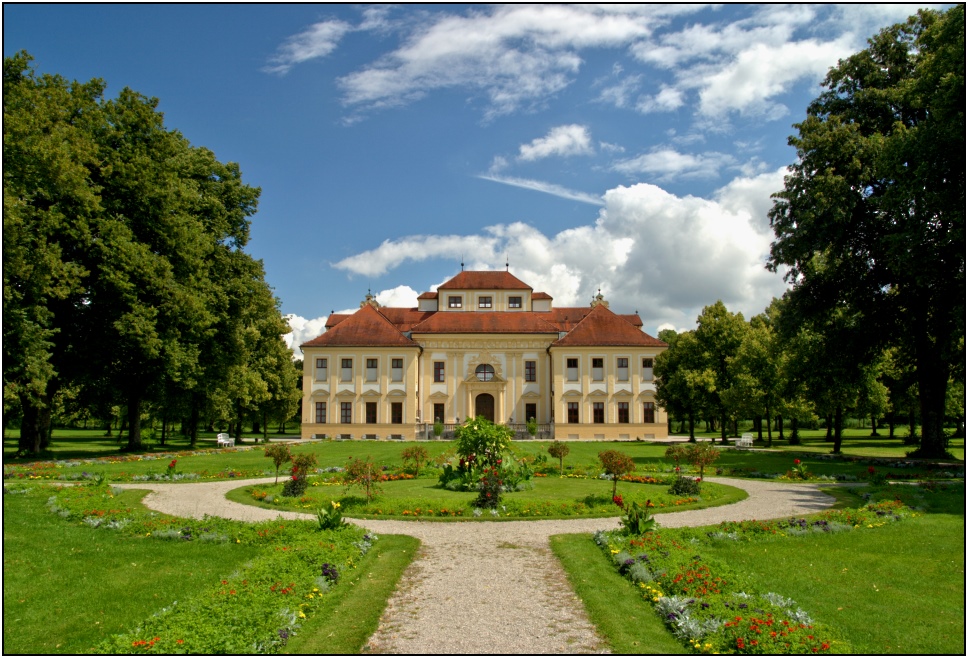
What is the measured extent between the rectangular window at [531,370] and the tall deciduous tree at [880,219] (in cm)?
2671

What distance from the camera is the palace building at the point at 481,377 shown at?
179ft

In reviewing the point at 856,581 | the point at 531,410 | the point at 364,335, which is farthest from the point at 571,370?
the point at 856,581

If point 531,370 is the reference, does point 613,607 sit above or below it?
below

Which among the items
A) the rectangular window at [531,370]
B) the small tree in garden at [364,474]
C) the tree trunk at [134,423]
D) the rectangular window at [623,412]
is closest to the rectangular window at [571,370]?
the rectangular window at [531,370]

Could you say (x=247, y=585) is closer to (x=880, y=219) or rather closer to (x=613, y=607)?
(x=613, y=607)

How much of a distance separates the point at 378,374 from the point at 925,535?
45471 millimetres

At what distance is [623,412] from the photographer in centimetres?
5491

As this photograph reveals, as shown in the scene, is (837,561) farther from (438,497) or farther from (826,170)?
(826,170)

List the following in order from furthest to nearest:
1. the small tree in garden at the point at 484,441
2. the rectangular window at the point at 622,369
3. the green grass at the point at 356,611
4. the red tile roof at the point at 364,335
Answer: the red tile roof at the point at 364,335 < the rectangular window at the point at 622,369 < the small tree in garden at the point at 484,441 < the green grass at the point at 356,611

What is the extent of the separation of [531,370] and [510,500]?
130ft

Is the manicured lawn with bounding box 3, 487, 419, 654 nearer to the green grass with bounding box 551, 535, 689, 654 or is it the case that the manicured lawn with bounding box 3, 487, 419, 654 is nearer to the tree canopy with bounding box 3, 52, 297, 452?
the green grass with bounding box 551, 535, 689, 654

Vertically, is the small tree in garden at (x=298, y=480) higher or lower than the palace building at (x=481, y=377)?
lower

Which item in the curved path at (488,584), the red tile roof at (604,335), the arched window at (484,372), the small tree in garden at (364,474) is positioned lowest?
the curved path at (488,584)

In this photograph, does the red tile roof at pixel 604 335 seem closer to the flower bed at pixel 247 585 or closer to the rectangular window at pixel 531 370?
the rectangular window at pixel 531 370
